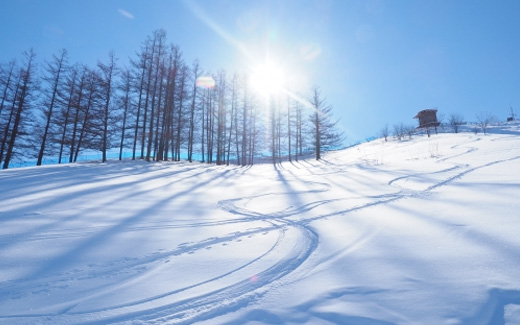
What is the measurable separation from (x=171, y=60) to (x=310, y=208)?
1870cm

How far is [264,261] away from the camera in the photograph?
2.26m

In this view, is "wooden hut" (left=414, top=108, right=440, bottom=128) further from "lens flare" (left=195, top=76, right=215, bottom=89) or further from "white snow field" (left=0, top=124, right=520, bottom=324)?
"white snow field" (left=0, top=124, right=520, bottom=324)

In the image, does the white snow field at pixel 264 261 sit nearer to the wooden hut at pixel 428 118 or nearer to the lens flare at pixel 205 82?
the lens flare at pixel 205 82

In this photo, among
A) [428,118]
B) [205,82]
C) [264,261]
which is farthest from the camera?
[428,118]

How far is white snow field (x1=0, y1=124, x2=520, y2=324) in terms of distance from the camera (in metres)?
1.53

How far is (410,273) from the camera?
189 cm

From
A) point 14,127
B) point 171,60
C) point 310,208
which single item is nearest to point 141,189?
point 310,208

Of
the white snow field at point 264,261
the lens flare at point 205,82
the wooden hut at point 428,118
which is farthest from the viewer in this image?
the wooden hut at point 428,118

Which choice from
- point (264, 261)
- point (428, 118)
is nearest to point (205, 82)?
point (264, 261)

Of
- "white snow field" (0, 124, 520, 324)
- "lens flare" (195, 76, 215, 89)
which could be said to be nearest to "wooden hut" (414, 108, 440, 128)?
"lens flare" (195, 76, 215, 89)

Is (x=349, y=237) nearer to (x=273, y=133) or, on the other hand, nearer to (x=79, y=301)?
(x=79, y=301)

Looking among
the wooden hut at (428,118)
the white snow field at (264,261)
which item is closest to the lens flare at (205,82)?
the white snow field at (264,261)

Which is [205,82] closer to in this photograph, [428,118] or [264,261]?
[264,261]

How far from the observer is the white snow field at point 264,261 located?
1530mm
